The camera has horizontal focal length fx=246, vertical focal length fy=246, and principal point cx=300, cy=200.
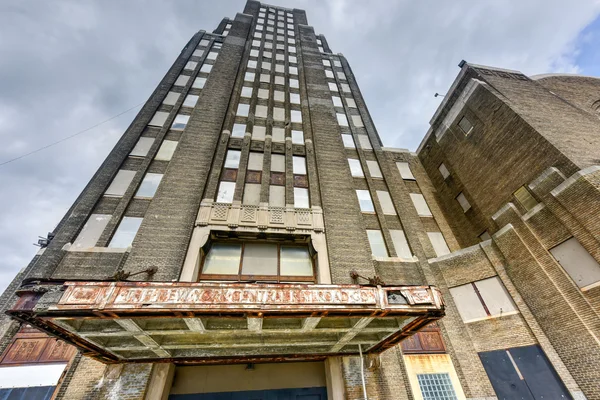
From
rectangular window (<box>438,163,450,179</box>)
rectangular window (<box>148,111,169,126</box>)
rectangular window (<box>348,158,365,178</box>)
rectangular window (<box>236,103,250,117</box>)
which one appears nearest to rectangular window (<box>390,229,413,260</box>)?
rectangular window (<box>348,158,365,178</box>)

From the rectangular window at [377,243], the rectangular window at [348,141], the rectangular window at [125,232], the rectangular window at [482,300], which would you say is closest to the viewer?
the rectangular window at [125,232]

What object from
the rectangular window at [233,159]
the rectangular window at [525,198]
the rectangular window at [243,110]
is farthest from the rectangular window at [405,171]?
the rectangular window at [233,159]

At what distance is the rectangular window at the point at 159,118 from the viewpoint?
16.6m

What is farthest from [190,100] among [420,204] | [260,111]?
[420,204]

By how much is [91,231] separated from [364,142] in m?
17.9

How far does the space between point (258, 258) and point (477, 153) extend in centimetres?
1766

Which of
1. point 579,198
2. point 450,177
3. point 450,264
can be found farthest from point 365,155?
point 579,198

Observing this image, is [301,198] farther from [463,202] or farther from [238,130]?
[463,202]

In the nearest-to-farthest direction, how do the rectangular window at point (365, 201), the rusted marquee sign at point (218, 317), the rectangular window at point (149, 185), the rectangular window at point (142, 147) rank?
the rusted marquee sign at point (218, 317) → the rectangular window at point (149, 185) → the rectangular window at point (142, 147) → the rectangular window at point (365, 201)

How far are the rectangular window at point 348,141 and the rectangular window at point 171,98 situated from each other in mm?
13142

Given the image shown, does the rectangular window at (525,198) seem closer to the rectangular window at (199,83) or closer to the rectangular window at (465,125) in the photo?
the rectangular window at (465,125)

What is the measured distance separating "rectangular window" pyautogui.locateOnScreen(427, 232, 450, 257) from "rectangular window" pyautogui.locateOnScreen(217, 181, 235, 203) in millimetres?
13120

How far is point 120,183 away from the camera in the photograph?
514 inches

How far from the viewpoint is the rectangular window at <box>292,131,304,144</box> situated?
1755 cm
